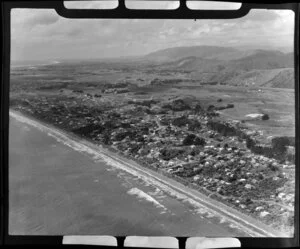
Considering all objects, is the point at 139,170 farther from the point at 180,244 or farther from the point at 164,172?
the point at 180,244

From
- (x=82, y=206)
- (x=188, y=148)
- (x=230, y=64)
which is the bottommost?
(x=82, y=206)

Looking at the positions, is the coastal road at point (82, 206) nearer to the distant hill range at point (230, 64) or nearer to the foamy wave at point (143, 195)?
the foamy wave at point (143, 195)

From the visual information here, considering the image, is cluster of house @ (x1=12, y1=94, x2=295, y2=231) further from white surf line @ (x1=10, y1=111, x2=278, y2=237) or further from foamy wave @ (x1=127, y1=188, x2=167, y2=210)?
foamy wave @ (x1=127, y1=188, x2=167, y2=210)

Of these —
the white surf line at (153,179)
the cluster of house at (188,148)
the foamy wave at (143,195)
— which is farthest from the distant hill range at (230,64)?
the foamy wave at (143,195)

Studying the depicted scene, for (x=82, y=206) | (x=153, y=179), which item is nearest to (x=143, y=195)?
(x=153, y=179)

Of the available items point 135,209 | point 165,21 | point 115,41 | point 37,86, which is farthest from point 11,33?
point 135,209

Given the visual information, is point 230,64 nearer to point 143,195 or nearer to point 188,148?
point 188,148
